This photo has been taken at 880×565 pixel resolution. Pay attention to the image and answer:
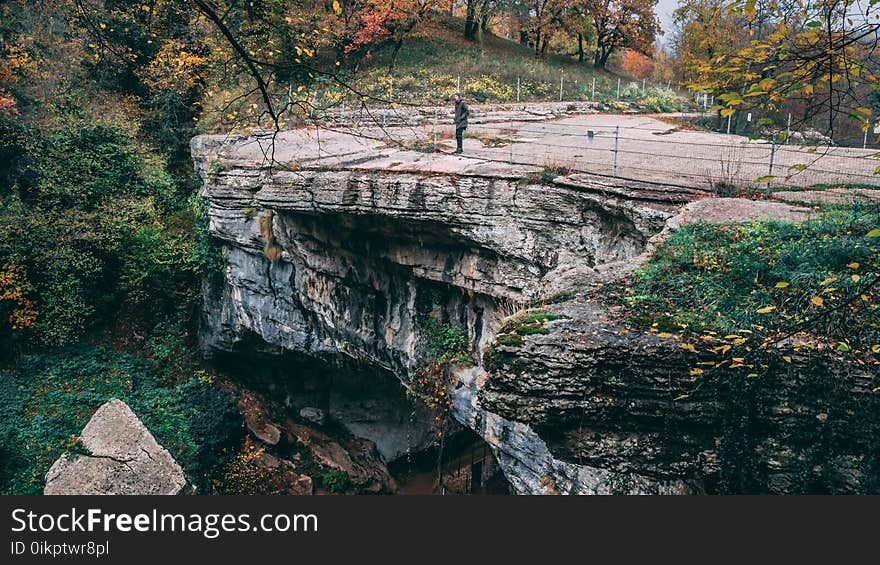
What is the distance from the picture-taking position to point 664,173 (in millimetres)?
10805

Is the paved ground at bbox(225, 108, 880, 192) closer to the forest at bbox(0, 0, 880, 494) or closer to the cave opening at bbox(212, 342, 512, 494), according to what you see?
the forest at bbox(0, 0, 880, 494)

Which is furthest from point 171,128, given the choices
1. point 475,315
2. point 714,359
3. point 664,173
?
point 714,359

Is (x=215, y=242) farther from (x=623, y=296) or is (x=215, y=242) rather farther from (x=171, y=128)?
(x=623, y=296)

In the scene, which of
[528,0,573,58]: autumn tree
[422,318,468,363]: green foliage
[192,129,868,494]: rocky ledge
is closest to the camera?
[192,129,868,494]: rocky ledge

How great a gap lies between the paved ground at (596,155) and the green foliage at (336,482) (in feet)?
24.8

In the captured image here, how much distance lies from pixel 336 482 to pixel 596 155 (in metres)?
9.69

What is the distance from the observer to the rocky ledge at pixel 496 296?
21.4ft

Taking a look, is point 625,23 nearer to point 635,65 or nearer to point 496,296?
point 635,65

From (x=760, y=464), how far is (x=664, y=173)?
564cm

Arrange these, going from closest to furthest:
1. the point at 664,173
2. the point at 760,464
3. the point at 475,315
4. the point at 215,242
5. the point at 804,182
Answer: the point at 760,464 → the point at 804,182 → the point at 664,173 → the point at 475,315 → the point at 215,242

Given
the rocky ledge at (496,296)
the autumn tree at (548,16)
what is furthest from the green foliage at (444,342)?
the autumn tree at (548,16)

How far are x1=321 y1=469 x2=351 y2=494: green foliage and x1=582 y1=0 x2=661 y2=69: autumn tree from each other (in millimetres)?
22824

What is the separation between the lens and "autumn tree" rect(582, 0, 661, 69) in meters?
29.1

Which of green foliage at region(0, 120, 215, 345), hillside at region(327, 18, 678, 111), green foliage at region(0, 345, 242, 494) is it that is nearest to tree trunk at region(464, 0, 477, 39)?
hillside at region(327, 18, 678, 111)
